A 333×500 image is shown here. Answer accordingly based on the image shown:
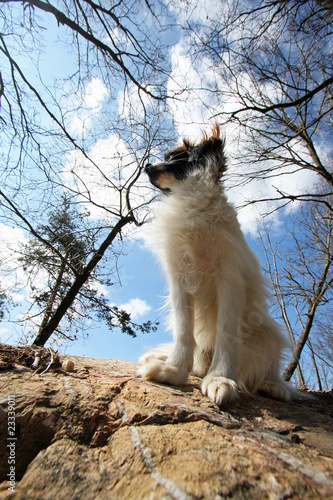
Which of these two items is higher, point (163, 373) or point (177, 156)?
point (177, 156)

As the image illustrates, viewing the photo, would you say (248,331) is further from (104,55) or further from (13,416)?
(104,55)

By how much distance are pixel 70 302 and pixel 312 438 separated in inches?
209

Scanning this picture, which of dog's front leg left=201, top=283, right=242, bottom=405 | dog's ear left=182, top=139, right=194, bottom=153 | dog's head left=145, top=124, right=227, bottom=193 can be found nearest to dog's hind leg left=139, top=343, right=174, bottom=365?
dog's front leg left=201, top=283, right=242, bottom=405

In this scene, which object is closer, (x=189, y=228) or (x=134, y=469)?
(x=134, y=469)

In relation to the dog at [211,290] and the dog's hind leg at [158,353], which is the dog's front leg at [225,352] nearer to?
the dog at [211,290]

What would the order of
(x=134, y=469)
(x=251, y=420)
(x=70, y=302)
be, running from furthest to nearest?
(x=70, y=302) → (x=251, y=420) → (x=134, y=469)

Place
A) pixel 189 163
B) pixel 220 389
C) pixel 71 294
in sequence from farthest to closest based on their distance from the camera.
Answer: pixel 71 294, pixel 189 163, pixel 220 389

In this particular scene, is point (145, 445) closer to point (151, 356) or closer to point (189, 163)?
point (151, 356)

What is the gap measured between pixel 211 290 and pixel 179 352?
659 mm

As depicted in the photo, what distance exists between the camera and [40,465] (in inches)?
37.3

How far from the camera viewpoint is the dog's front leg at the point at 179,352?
189 cm

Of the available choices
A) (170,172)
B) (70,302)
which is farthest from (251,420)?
(70,302)

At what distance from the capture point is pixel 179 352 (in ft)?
6.81

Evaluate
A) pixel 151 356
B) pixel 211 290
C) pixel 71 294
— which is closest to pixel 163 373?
pixel 151 356
